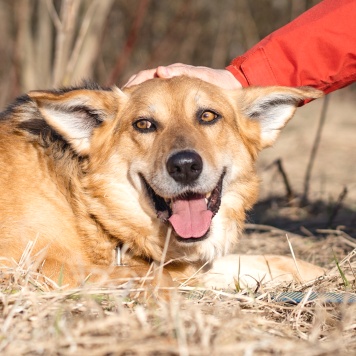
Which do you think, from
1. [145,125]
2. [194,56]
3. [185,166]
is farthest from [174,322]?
[194,56]

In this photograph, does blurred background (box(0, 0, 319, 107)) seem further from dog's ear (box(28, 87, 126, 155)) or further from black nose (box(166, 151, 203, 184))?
black nose (box(166, 151, 203, 184))

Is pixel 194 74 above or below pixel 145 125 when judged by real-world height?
above

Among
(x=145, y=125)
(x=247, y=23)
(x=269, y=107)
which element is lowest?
(x=145, y=125)

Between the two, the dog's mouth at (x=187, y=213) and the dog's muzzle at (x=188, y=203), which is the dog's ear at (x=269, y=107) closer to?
the dog's muzzle at (x=188, y=203)

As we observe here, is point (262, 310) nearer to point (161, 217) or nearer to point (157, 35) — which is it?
point (161, 217)

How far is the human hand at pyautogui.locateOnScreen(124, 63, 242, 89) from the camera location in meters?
4.37

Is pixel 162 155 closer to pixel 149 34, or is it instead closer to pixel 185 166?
pixel 185 166

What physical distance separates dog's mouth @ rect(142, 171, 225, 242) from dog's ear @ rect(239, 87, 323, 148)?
67cm

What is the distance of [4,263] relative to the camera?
141 inches

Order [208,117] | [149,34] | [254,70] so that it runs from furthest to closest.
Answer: [149,34], [254,70], [208,117]

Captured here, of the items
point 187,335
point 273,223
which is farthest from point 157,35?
point 187,335

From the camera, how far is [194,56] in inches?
664

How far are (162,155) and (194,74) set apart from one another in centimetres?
83

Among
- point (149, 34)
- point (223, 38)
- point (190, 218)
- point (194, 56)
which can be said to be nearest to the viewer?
point (190, 218)
